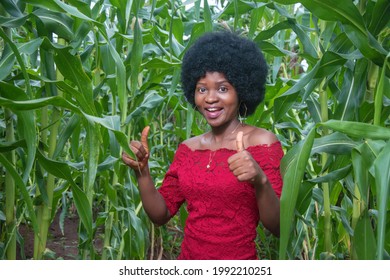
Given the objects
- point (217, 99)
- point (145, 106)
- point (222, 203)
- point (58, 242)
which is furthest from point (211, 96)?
point (58, 242)

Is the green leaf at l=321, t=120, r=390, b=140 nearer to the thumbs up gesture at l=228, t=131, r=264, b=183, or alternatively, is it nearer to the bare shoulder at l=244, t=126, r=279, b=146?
the thumbs up gesture at l=228, t=131, r=264, b=183

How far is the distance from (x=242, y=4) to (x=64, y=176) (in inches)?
27.7

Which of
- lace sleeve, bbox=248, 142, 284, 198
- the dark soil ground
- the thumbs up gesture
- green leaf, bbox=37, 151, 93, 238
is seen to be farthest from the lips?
the dark soil ground

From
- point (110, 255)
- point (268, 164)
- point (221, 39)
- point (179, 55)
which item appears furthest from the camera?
point (110, 255)

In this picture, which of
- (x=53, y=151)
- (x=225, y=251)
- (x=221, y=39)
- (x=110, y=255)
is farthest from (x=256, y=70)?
(x=110, y=255)

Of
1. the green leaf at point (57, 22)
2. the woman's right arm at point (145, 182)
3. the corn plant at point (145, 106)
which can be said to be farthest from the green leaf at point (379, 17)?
the green leaf at point (57, 22)

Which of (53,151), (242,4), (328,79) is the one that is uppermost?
(242,4)

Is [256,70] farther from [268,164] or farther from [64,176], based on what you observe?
[64,176]

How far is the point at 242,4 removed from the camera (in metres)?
1.52

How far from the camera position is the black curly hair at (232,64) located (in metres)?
1.23

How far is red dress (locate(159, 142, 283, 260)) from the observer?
117 cm

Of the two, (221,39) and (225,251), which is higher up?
(221,39)

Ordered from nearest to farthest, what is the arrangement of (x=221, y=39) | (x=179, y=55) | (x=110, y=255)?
1. (x=221, y=39)
2. (x=179, y=55)
3. (x=110, y=255)

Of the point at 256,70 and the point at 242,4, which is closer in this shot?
the point at 256,70
